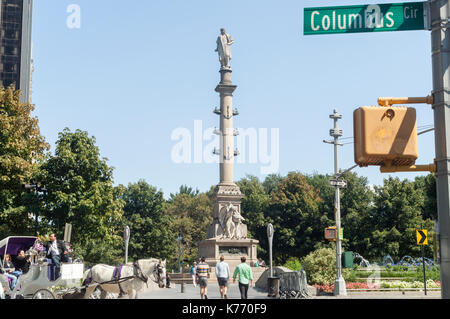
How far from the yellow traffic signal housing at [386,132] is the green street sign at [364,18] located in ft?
4.63

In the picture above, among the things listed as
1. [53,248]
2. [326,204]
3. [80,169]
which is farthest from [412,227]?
[53,248]

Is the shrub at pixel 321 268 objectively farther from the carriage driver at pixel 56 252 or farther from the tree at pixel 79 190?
the carriage driver at pixel 56 252

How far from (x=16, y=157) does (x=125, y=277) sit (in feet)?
79.2

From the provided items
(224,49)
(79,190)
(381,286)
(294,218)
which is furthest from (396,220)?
(79,190)

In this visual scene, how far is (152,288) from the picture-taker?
3406cm

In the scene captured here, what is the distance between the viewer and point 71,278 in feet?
59.1

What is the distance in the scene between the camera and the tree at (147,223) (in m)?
74.1

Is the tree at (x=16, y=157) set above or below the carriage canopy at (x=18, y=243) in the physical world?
above

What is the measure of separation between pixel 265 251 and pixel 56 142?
129 ft

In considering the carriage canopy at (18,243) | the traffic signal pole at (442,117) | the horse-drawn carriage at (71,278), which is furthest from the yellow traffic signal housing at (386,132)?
the carriage canopy at (18,243)

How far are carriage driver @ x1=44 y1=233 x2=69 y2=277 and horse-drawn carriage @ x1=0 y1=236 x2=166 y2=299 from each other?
203mm

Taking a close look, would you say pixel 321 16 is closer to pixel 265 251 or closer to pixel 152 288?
pixel 152 288

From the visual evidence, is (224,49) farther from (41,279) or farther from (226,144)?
(41,279)

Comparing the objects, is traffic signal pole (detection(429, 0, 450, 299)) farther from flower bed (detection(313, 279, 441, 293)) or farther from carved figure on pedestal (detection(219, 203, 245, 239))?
carved figure on pedestal (detection(219, 203, 245, 239))
